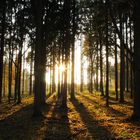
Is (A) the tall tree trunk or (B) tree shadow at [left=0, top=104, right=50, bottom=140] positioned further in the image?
(A) the tall tree trunk

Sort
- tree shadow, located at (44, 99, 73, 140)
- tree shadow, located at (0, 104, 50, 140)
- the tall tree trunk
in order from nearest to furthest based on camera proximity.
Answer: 1. tree shadow, located at (44, 99, 73, 140)
2. tree shadow, located at (0, 104, 50, 140)
3. the tall tree trunk

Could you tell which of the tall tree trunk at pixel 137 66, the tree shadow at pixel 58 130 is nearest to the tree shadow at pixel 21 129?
the tree shadow at pixel 58 130

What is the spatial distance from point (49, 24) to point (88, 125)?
11541mm

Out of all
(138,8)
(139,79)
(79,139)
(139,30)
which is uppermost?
(138,8)

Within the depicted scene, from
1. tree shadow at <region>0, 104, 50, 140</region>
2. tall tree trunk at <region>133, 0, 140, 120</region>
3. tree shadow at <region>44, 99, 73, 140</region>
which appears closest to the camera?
tree shadow at <region>44, 99, 73, 140</region>

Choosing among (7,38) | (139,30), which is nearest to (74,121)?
(139,30)

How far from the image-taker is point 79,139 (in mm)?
10117

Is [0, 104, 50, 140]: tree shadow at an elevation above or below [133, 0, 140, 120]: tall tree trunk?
below

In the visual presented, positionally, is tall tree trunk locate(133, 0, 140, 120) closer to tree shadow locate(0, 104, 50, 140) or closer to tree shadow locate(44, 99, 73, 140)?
tree shadow locate(44, 99, 73, 140)

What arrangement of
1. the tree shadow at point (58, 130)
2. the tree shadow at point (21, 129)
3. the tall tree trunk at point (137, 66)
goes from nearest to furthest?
the tree shadow at point (58, 130), the tree shadow at point (21, 129), the tall tree trunk at point (137, 66)

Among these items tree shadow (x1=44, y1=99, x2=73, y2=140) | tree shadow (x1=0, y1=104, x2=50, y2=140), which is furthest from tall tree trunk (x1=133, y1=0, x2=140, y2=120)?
tree shadow (x1=0, y1=104, x2=50, y2=140)

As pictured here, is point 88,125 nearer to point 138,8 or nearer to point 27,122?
point 27,122

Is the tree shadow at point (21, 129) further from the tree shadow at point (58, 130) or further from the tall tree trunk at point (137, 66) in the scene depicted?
the tall tree trunk at point (137, 66)

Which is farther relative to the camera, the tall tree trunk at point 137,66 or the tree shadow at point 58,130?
the tall tree trunk at point 137,66
